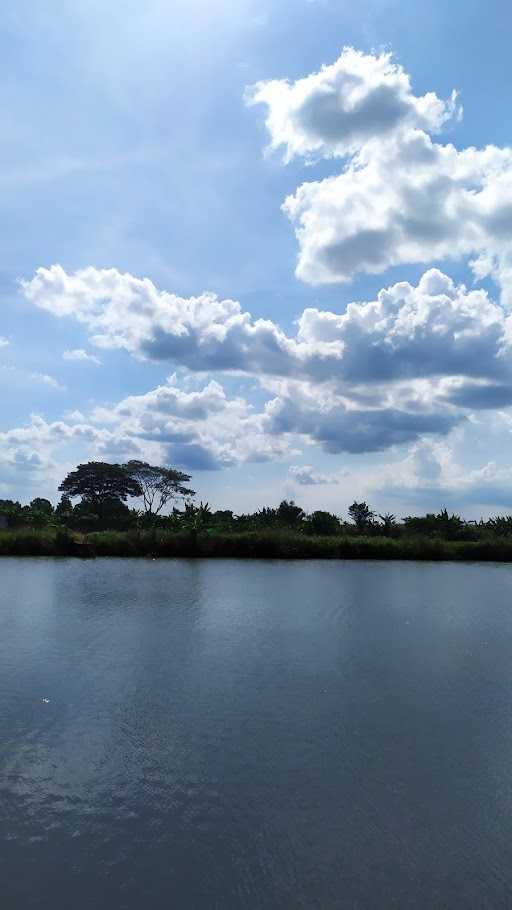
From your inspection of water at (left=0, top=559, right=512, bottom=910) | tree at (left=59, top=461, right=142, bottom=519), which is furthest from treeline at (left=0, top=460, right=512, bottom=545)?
water at (left=0, top=559, right=512, bottom=910)

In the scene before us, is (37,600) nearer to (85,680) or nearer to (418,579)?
(85,680)

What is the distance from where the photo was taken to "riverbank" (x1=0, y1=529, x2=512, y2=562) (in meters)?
56.8

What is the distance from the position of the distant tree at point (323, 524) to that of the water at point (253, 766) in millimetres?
51599

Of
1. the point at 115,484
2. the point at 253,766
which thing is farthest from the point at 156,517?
the point at 253,766

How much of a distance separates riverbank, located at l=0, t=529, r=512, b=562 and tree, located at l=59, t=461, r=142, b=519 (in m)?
21.8

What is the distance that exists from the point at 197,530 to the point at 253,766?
51.1 meters

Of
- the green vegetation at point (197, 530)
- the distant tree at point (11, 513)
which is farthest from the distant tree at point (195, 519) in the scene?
the distant tree at point (11, 513)

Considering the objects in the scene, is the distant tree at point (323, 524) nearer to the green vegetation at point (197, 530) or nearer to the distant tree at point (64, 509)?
the green vegetation at point (197, 530)

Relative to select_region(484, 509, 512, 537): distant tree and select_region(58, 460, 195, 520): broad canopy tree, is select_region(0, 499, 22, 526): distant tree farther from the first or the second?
select_region(484, 509, 512, 537): distant tree

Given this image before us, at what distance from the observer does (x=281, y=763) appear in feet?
33.4

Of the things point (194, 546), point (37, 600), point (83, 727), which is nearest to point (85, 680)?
point (83, 727)

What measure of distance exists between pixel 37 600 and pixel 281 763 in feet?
69.0

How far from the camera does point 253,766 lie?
10.1 metres

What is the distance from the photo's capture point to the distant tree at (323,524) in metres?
75.1
